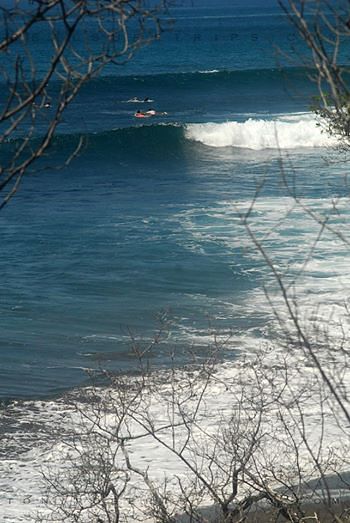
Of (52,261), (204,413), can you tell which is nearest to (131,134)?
(52,261)

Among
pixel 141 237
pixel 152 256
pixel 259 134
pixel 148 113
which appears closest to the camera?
pixel 152 256

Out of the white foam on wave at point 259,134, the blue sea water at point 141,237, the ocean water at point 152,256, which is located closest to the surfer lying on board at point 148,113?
the blue sea water at point 141,237

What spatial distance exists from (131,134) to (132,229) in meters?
13.3

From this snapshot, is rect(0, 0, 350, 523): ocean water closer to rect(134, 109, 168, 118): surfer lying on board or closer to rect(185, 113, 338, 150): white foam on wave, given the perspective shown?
rect(185, 113, 338, 150): white foam on wave

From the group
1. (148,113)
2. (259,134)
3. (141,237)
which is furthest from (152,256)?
(148,113)

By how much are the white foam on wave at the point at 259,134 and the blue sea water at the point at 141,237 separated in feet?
0.22

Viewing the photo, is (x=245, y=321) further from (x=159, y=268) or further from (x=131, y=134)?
(x=131, y=134)

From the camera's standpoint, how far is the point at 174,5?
3.16m

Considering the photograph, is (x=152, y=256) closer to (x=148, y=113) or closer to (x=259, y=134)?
(x=259, y=134)

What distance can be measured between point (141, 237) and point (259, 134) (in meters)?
14.2

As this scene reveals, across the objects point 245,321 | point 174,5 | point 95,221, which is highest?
point 174,5

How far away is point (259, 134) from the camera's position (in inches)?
1220

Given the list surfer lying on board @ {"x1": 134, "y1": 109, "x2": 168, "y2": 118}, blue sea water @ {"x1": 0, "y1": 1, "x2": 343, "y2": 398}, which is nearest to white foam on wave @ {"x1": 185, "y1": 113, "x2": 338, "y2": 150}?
blue sea water @ {"x1": 0, "y1": 1, "x2": 343, "y2": 398}

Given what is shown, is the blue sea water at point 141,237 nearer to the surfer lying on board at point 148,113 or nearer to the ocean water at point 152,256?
the ocean water at point 152,256
